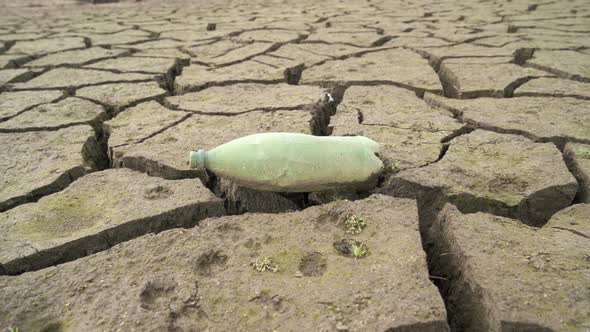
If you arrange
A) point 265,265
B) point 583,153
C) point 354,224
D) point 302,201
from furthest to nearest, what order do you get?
1. point 583,153
2. point 302,201
3. point 354,224
4. point 265,265

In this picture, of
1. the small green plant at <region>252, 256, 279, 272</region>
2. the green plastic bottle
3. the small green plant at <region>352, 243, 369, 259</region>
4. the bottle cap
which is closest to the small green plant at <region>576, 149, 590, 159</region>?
the green plastic bottle

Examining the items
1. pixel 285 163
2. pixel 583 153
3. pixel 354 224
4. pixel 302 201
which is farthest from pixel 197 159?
pixel 583 153

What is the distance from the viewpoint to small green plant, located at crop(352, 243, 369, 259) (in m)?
1.08

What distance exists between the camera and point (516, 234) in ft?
3.72

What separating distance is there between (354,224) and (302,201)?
0.89 feet

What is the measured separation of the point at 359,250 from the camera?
43.1 inches

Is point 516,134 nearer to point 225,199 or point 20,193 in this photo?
point 225,199

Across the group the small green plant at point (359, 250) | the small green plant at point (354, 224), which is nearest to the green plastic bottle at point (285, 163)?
the small green plant at point (354, 224)

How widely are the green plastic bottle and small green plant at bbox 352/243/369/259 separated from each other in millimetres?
260

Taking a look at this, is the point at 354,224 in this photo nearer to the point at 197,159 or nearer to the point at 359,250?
the point at 359,250

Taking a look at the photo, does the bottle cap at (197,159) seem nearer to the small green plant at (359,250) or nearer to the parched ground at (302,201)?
the parched ground at (302,201)

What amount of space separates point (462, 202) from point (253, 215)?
2.13ft

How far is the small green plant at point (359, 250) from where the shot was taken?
108cm

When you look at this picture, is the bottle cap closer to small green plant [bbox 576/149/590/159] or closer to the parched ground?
the parched ground
